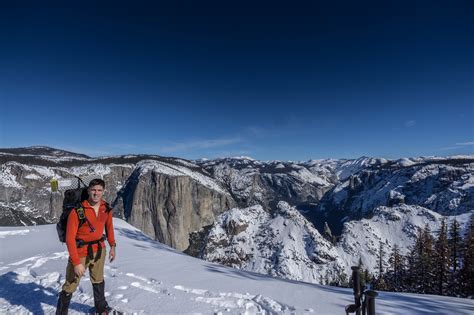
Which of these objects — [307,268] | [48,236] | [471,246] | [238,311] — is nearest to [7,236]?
[48,236]

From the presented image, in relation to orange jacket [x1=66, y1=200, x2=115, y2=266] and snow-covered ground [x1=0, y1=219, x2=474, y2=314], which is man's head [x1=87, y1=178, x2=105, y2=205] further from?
snow-covered ground [x1=0, y1=219, x2=474, y2=314]

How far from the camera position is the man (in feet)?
20.2

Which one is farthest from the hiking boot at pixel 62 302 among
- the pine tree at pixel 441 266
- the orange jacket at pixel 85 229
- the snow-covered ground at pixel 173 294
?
the pine tree at pixel 441 266

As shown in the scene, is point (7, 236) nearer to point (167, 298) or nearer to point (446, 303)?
point (167, 298)

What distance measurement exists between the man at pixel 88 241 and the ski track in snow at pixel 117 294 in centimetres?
115

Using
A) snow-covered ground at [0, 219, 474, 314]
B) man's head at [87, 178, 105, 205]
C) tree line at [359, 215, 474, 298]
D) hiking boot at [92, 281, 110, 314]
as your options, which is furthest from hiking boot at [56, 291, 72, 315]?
tree line at [359, 215, 474, 298]

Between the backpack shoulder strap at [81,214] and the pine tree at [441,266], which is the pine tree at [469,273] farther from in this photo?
the backpack shoulder strap at [81,214]

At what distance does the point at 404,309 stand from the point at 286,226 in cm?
17266

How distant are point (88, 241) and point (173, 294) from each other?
3.31 m

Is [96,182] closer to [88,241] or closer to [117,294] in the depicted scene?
[88,241]

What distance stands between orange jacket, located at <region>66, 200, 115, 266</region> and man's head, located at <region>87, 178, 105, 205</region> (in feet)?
0.74

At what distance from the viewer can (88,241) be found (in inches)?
257

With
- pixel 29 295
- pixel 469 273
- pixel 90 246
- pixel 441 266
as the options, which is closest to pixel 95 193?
pixel 90 246

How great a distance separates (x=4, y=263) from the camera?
39.1 feet
